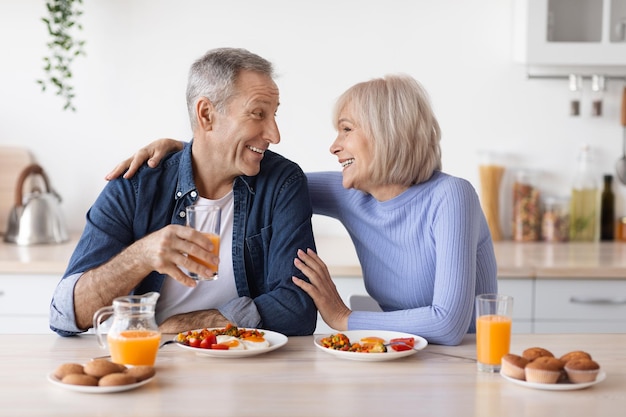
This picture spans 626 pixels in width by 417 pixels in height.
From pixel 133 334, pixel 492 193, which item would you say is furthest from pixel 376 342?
pixel 492 193

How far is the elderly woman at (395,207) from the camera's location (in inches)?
85.8

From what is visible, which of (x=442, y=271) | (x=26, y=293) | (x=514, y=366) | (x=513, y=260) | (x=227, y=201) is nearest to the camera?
(x=514, y=366)

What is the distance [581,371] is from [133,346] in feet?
2.78

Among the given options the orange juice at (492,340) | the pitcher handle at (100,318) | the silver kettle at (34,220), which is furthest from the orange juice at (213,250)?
the silver kettle at (34,220)

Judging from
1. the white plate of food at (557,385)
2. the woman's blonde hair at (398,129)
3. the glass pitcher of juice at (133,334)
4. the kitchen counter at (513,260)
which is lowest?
the kitchen counter at (513,260)

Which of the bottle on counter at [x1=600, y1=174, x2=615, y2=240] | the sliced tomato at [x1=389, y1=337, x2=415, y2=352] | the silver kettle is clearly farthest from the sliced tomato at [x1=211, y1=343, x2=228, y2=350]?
the bottle on counter at [x1=600, y1=174, x2=615, y2=240]

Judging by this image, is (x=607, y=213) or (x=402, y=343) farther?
(x=607, y=213)

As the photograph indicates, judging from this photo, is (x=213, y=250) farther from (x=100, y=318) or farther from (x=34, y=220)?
(x=34, y=220)

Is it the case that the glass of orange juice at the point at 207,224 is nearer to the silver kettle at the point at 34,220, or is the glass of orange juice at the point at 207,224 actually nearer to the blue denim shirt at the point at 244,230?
the blue denim shirt at the point at 244,230

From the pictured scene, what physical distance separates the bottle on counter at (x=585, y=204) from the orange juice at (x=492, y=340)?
84.2 inches

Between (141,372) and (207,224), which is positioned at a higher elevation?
(207,224)

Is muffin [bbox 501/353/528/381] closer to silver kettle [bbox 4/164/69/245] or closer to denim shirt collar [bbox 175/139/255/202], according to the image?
denim shirt collar [bbox 175/139/255/202]

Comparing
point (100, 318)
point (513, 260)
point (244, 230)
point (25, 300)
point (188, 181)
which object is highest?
point (188, 181)

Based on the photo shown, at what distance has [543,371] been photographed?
5.37ft
